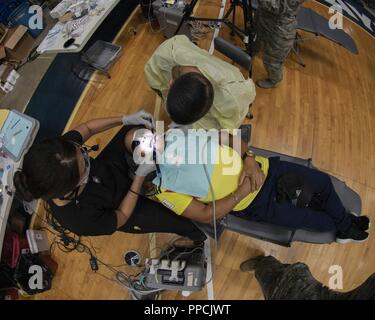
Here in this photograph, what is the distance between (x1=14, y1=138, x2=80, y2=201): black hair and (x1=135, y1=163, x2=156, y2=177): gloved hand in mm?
376

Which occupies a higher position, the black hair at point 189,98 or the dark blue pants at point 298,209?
the black hair at point 189,98

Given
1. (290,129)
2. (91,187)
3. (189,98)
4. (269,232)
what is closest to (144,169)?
(91,187)

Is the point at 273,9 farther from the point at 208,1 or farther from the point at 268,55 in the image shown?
the point at 208,1

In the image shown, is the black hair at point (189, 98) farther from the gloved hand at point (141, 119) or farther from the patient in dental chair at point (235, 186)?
the gloved hand at point (141, 119)

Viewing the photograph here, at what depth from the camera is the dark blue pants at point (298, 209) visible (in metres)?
2.03

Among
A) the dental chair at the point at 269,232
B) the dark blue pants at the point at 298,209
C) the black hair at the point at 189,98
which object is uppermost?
the black hair at the point at 189,98

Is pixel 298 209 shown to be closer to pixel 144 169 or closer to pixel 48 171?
pixel 144 169

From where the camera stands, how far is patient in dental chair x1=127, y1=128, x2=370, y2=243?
167cm

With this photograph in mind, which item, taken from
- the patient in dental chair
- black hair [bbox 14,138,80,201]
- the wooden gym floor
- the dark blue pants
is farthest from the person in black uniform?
the wooden gym floor

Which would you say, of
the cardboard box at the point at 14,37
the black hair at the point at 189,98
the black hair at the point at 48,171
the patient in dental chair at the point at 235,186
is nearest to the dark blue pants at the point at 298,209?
the patient in dental chair at the point at 235,186

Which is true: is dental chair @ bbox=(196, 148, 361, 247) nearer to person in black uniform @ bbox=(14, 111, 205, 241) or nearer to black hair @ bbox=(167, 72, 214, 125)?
Result: person in black uniform @ bbox=(14, 111, 205, 241)

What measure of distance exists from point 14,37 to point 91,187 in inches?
106

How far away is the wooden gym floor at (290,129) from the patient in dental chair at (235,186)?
711mm
